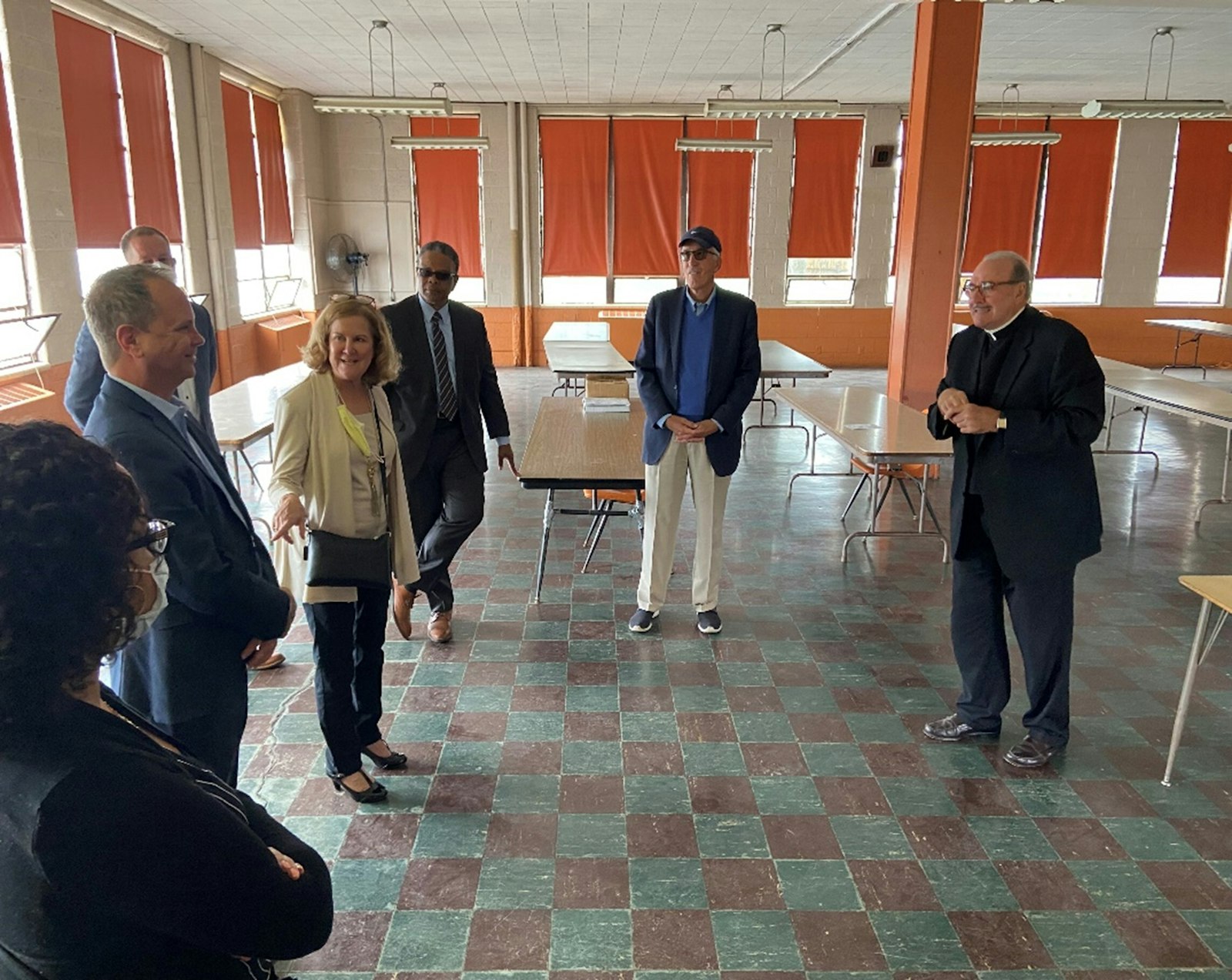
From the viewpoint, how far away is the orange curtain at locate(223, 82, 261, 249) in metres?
9.48

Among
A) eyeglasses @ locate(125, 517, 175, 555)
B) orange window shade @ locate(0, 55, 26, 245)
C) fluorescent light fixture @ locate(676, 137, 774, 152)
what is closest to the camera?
eyeglasses @ locate(125, 517, 175, 555)

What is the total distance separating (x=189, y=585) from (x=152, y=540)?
73 cm

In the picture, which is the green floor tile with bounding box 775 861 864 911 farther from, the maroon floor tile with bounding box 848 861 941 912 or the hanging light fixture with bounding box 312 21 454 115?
the hanging light fixture with bounding box 312 21 454 115

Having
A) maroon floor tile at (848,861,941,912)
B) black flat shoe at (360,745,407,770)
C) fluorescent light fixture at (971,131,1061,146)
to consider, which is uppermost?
fluorescent light fixture at (971,131,1061,146)

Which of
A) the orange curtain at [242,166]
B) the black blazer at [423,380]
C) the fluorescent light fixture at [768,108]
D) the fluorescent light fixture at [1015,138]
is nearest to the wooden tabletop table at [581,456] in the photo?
the black blazer at [423,380]

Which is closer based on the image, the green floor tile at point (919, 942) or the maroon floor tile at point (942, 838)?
the green floor tile at point (919, 942)

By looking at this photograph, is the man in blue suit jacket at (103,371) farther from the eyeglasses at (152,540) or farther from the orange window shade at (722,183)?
the orange window shade at (722,183)

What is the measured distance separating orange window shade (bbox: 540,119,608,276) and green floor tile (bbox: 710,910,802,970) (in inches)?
443

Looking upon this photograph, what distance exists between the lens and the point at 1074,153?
41.0ft

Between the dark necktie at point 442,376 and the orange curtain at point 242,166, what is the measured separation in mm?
7094

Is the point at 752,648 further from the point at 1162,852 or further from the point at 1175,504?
the point at 1175,504

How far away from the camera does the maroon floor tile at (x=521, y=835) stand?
249 centimetres

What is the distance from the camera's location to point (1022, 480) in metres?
2.77

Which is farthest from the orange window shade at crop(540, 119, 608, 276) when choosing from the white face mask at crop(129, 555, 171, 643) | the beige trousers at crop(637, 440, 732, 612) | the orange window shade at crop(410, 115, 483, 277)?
the white face mask at crop(129, 555, 171, 643)
